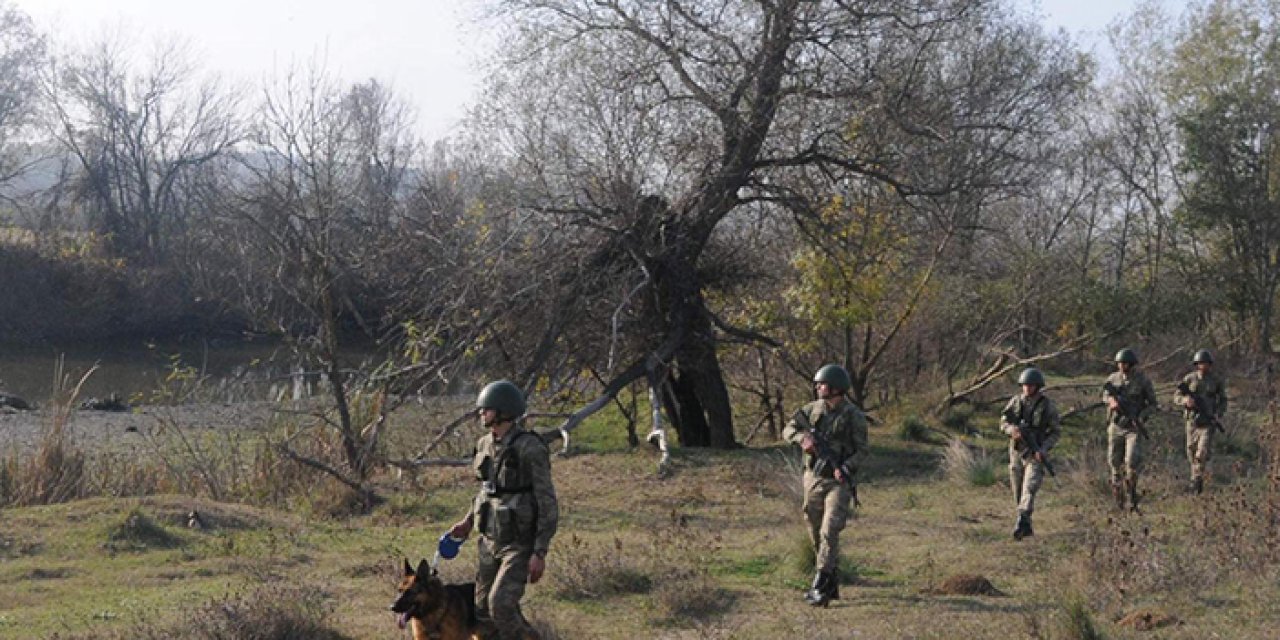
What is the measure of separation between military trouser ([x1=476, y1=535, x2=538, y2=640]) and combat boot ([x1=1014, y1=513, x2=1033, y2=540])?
6.82 metres

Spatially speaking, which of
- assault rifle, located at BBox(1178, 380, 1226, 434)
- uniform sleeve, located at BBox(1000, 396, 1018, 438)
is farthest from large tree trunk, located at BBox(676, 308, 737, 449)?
uniform sleeve, located at BBox(1000, 396, 1018, 438)

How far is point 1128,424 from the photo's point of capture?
1435 centimetres

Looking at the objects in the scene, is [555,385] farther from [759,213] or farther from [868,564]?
[868,564]

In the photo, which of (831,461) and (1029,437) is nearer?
(831,461)

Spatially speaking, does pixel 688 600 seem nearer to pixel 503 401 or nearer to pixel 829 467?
pixel 829 467

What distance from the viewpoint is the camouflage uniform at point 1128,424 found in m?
14.2

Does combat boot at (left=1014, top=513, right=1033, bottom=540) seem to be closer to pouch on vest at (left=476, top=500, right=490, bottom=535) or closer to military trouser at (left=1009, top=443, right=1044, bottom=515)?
military trouser at (left=1009, top=443, right=1044, bottom=515)

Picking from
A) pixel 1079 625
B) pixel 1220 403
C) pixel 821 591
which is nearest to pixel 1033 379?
pixel 821 591

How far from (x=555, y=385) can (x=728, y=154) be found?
3.96 meters

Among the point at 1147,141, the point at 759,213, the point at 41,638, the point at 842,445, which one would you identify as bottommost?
the point at 41,638

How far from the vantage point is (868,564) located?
11.5m

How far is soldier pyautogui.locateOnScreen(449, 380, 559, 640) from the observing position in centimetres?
697

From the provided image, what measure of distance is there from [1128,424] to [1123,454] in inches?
13.8

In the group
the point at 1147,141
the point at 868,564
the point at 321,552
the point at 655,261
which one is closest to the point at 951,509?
the point at 868,564
